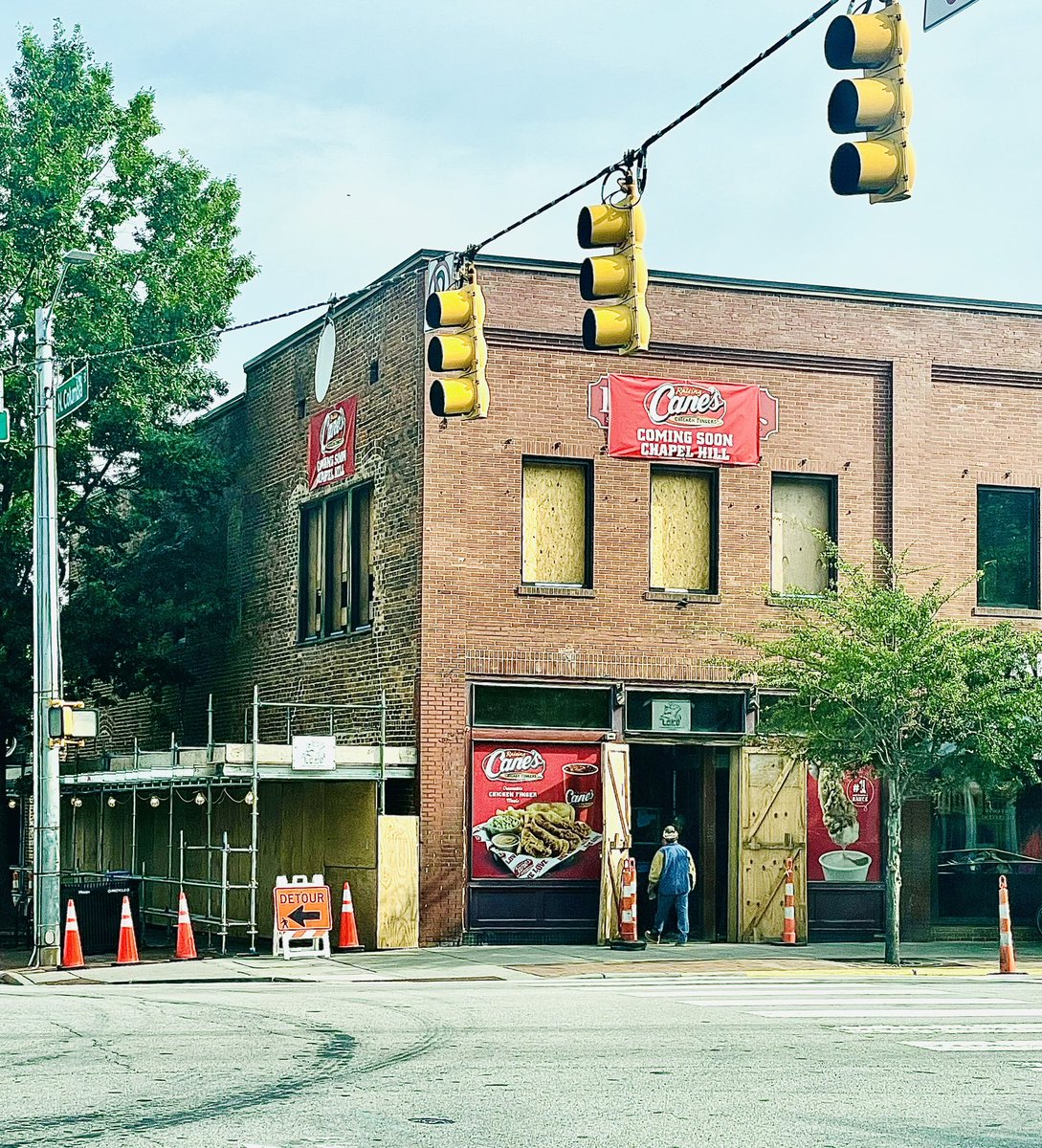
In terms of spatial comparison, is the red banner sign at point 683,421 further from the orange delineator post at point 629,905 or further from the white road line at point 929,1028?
the white road line at point 929,1028

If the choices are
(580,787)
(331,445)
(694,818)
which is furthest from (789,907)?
(331,445)

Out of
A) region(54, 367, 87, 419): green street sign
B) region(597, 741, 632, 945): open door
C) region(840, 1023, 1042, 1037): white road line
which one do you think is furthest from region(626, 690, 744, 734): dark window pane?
region(840, 1023, 1042, 1037): white road line

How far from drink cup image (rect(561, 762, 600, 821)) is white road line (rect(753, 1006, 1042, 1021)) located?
31.6 ft

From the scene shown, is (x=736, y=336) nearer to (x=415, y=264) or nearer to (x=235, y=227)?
(x=415, y=264)

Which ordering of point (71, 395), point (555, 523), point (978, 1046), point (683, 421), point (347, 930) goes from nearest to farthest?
point (978, 1046) < point (71, 395) < point (347, 930) < point (555, 523) < point (683, 421)

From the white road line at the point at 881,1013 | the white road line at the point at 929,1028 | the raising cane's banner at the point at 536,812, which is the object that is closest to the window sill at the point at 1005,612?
the raising cane's banner at the point at 536,812

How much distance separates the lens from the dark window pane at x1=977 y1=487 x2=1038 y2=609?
28.2 meters

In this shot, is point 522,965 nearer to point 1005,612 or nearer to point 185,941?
point 185,941

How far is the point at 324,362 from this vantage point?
28188mm

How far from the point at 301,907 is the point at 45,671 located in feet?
14.6

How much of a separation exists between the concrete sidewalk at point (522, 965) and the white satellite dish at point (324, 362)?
9.13m

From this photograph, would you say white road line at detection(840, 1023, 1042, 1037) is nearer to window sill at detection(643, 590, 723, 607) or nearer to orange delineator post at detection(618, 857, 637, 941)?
orange delineator post at detection(618, 857, 637, 941)

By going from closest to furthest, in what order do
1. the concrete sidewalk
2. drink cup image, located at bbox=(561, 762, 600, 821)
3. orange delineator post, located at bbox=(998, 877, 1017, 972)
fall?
1. the concrete sidewalk
2. orange delineator post, located at bbox=(998, 877, 1017, 972)
3. drink cup image, located at bbox=(561, 762, 600, 821)

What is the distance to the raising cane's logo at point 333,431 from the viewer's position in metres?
28.5
